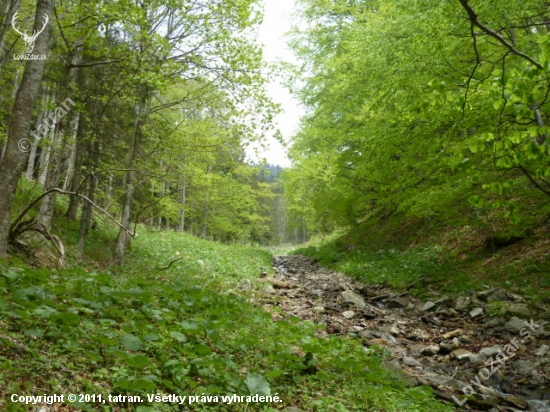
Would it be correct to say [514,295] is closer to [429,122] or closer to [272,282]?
[429,122]

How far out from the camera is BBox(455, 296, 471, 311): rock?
29.1 ft

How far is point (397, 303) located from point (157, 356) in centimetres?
814

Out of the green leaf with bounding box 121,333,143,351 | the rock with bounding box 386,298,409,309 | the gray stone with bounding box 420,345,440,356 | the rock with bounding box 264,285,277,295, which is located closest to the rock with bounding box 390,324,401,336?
the gray stone with bounding box 420,345,440,356

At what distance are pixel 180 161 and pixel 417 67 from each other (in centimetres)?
736

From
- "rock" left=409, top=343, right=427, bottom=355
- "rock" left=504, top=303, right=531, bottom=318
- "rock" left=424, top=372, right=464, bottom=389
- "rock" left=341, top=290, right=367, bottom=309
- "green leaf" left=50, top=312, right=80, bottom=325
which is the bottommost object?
"rock" left=409, top=343, right=427, bottom=355

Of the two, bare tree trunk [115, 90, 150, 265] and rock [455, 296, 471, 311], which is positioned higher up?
bare tree trunk [115, 90, 150, 265]

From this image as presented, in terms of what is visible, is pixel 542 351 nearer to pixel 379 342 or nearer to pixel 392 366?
pixel 379 342

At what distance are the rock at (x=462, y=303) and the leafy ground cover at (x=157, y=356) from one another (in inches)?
170

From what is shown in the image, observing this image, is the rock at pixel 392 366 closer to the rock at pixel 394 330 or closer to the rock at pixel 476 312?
the rock at pixel 394 330

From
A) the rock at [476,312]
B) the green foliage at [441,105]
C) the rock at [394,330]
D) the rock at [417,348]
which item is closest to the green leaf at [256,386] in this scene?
the green foliage at [441,105]

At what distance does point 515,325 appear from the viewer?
24.0ft

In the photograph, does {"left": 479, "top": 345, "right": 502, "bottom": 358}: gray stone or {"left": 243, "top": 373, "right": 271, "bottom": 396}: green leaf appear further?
{"left": 479, "top": 345, "right": 502, "bottom": 358}: gray stone

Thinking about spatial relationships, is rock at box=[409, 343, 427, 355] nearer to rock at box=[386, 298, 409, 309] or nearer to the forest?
the forest

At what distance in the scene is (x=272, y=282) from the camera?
12.0 metres
